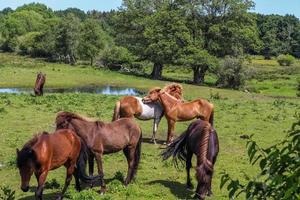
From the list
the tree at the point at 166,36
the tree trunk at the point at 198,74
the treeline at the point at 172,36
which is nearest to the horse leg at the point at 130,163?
the treeline at the point at 172,36

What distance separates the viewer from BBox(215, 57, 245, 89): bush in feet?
147

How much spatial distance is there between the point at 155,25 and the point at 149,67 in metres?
13.8

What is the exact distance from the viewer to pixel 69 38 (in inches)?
2493

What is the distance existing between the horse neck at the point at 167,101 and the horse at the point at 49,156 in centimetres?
614

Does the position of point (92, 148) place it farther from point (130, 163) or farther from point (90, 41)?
point (90, 41)

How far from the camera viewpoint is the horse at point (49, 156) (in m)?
9.16

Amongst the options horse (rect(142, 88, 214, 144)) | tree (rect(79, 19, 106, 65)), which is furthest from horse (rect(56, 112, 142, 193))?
tree (rect(79, 19, 106, 65))

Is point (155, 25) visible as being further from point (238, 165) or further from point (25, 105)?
point (238, 165)

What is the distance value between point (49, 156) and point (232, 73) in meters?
36.9

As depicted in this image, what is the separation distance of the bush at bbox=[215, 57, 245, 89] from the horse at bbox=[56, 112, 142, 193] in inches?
1345

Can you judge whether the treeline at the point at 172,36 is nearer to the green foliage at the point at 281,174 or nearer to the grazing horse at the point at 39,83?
the grazing horse at the point at 39,83

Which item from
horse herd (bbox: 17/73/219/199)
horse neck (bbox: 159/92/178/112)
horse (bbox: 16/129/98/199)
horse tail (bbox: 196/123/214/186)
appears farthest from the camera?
horse neck (bbox: 159/92/178/112)

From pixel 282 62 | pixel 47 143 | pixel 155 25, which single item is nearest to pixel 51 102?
pixel 47 143

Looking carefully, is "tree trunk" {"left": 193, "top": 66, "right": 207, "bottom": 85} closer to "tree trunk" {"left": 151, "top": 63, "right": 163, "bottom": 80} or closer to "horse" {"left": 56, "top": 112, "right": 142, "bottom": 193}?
"tree trunk" {"left": 151, "top": 63, "right": 163, "bottom": 80}
